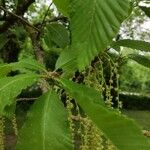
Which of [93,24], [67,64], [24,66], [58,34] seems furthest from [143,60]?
[93,24]

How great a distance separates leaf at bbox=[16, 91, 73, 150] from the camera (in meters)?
0.90

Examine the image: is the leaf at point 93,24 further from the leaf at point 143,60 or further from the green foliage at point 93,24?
the leaf at point 143,60

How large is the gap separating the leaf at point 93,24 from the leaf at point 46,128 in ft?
0.59

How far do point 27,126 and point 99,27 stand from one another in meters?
0.27

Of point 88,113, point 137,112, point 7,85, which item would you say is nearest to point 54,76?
point 7,85

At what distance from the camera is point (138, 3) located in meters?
1.36

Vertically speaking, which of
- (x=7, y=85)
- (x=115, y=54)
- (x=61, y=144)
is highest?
(x=115, y=54)

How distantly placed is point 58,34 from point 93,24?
3.59 ft

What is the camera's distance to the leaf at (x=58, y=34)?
1833mm

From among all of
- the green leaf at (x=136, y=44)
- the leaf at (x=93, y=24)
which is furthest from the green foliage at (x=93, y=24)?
the green leaf at (x=136, y=44)

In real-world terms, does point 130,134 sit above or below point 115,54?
below

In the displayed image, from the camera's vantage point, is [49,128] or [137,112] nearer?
[49,128]

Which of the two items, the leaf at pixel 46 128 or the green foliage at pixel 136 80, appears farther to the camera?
the green foliage at pixel 136 80

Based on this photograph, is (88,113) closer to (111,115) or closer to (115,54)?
(111,115)
